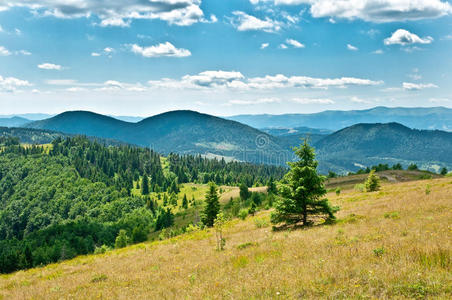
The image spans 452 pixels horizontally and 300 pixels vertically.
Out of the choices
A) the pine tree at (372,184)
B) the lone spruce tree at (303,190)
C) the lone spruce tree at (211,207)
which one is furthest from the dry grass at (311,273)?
the pine tree at (372,184)

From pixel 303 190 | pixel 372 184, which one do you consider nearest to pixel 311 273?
pixel 303 190

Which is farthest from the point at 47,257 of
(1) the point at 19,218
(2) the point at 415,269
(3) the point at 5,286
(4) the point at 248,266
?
(1) the point at 19,218

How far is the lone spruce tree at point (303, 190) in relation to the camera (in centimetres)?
2334

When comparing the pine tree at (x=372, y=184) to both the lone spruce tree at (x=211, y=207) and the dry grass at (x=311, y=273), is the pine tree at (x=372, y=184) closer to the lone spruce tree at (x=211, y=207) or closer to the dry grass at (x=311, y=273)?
the lone spruce tree at (x=211, y=207)

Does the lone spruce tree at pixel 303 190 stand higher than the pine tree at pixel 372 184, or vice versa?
the lone spruce tree at pixel 303 190

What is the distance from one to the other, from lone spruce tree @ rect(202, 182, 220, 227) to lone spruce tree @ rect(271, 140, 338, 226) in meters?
31.4

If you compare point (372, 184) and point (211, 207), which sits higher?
point (372, 184)

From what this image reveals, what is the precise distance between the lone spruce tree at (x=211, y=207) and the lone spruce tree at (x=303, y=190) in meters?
31.4

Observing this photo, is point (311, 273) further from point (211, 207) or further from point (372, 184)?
point (372, 184)

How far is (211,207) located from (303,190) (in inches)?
1341

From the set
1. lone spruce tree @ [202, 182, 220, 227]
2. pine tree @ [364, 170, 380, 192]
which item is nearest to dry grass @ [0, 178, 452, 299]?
lone spruce tree @ [202, 182, 220, 227]

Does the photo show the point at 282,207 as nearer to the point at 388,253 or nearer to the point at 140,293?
the point at 388,253

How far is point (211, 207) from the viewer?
5512cm

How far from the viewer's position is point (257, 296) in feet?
29.8
